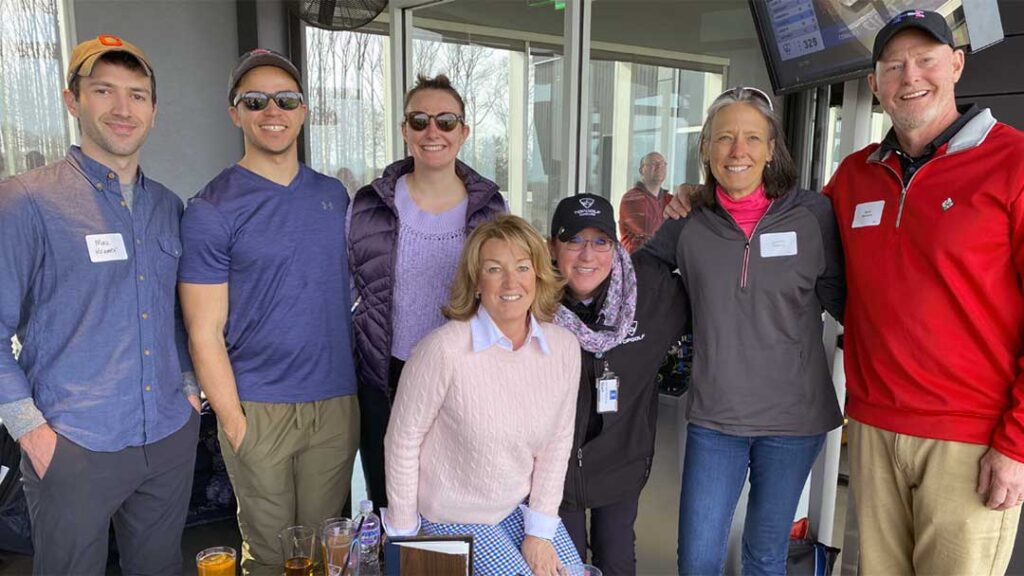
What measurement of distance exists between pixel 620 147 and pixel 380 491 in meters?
3.02

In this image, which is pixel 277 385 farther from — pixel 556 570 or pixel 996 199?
pixel 996 199

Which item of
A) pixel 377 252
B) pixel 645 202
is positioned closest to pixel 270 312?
pixel 377 252

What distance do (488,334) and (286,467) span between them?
28.2 inches

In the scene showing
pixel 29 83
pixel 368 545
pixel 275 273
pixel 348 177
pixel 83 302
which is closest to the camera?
pixel 368 545

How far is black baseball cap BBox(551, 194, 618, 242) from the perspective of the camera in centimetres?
185

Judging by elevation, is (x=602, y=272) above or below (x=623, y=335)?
above

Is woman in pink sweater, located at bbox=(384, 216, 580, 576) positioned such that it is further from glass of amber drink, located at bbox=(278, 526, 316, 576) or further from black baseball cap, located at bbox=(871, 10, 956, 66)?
black baseball cap, located at bbox=(871, 10, 956, 66)

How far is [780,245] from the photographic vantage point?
6.13 feet

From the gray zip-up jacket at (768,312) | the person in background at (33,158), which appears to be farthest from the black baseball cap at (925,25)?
the person in background at (33,158)

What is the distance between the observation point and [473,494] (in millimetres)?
1749

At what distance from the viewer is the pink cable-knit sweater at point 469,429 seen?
171cm

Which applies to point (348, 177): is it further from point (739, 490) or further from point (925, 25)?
point (925, 25)

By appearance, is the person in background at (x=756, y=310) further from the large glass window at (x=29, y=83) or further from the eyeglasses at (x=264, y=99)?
the large glass window at (x=29, y=83)

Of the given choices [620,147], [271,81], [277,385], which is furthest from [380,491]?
[620,147]
